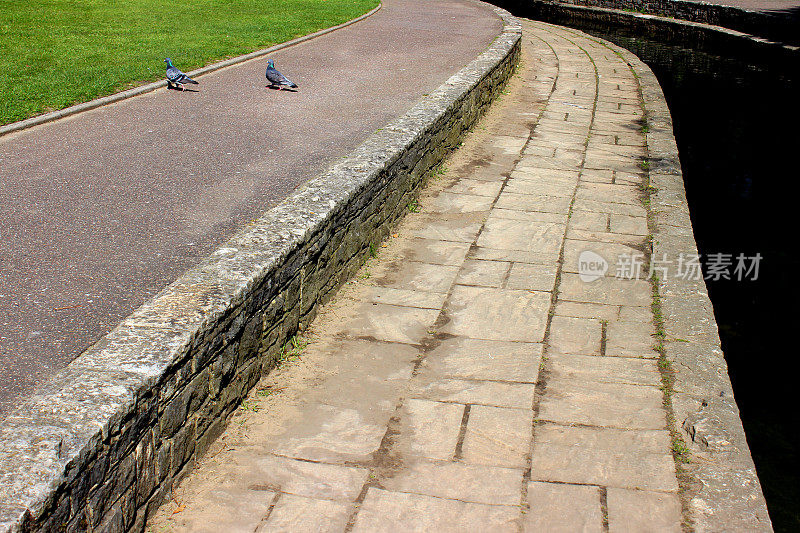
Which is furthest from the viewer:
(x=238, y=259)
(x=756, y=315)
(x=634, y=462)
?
(x=756, y=315)

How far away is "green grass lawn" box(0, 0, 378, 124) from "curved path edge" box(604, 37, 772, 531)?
6.49 metres

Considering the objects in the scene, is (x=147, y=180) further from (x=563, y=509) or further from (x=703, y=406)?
(x=703, y=406)

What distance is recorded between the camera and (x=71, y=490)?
242 centimetres

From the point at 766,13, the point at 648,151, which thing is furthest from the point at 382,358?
the point at 766,13

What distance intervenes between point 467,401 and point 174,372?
5.24ft

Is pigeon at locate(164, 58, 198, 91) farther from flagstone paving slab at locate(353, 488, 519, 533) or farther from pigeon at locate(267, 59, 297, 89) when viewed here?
flagstone paving slab at locate(353, 488, 519, 533)

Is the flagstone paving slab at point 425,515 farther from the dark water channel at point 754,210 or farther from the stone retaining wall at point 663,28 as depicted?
the stone retaining wall at point 663,28

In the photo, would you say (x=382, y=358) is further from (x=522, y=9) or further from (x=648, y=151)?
(x=522, y=9)

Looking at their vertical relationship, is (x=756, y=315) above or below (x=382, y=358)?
below

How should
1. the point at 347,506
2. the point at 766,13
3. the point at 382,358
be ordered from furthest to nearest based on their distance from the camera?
the point at 766,13 < the point at 382,358 < the point at 347,506

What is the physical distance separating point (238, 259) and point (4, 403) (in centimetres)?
124

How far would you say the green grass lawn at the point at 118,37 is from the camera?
29.5ft

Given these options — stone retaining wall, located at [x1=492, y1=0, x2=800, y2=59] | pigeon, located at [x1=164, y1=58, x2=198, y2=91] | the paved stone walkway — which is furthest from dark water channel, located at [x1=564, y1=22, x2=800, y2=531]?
pigeon, located at [x1=164, y1=58, x2=198, y2=91]

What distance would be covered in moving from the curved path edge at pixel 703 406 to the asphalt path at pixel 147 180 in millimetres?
2955
